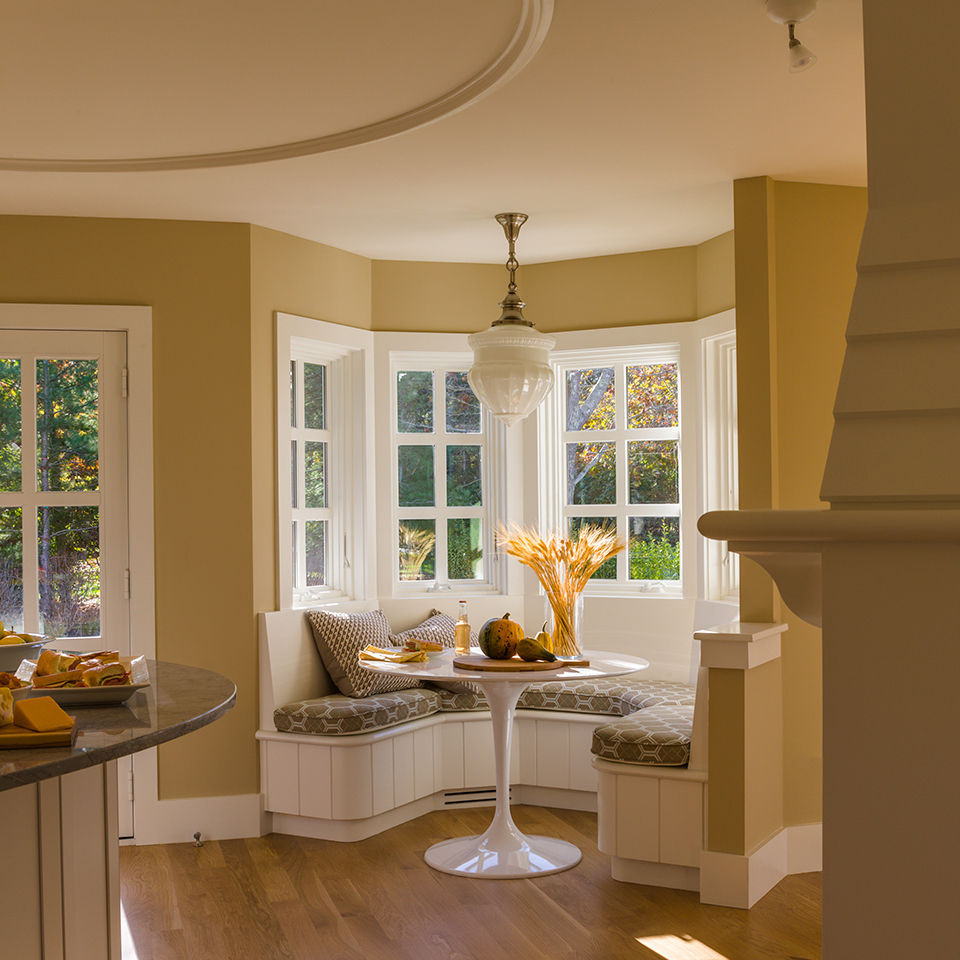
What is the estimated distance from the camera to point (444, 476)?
5.45 m

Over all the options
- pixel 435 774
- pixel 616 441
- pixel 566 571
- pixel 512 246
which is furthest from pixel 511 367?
pixel 435 774

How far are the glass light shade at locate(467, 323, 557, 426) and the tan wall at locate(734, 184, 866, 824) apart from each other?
888 millimetres

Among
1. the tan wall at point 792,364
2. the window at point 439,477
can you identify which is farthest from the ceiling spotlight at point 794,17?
the window at point 439,477

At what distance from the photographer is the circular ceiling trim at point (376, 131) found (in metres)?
2.69

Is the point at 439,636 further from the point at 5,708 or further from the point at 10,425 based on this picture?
the point at 5,708

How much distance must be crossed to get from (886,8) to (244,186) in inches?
129

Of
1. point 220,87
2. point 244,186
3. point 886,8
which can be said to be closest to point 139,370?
point 244,186

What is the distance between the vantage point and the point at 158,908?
3.59 metres

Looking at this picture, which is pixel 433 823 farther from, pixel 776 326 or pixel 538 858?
pixel 776 326

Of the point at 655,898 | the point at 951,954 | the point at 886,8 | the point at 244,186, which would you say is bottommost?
the point at 655,898

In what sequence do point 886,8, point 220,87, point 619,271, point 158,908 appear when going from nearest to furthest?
point 886,8
point 220,87
point 158,908
point 619,271

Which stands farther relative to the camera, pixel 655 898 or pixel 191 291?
pixel 191 291

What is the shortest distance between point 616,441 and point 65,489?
103 inches

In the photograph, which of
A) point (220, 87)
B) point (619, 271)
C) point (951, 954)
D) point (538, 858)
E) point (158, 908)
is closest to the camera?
point (951, 954)
